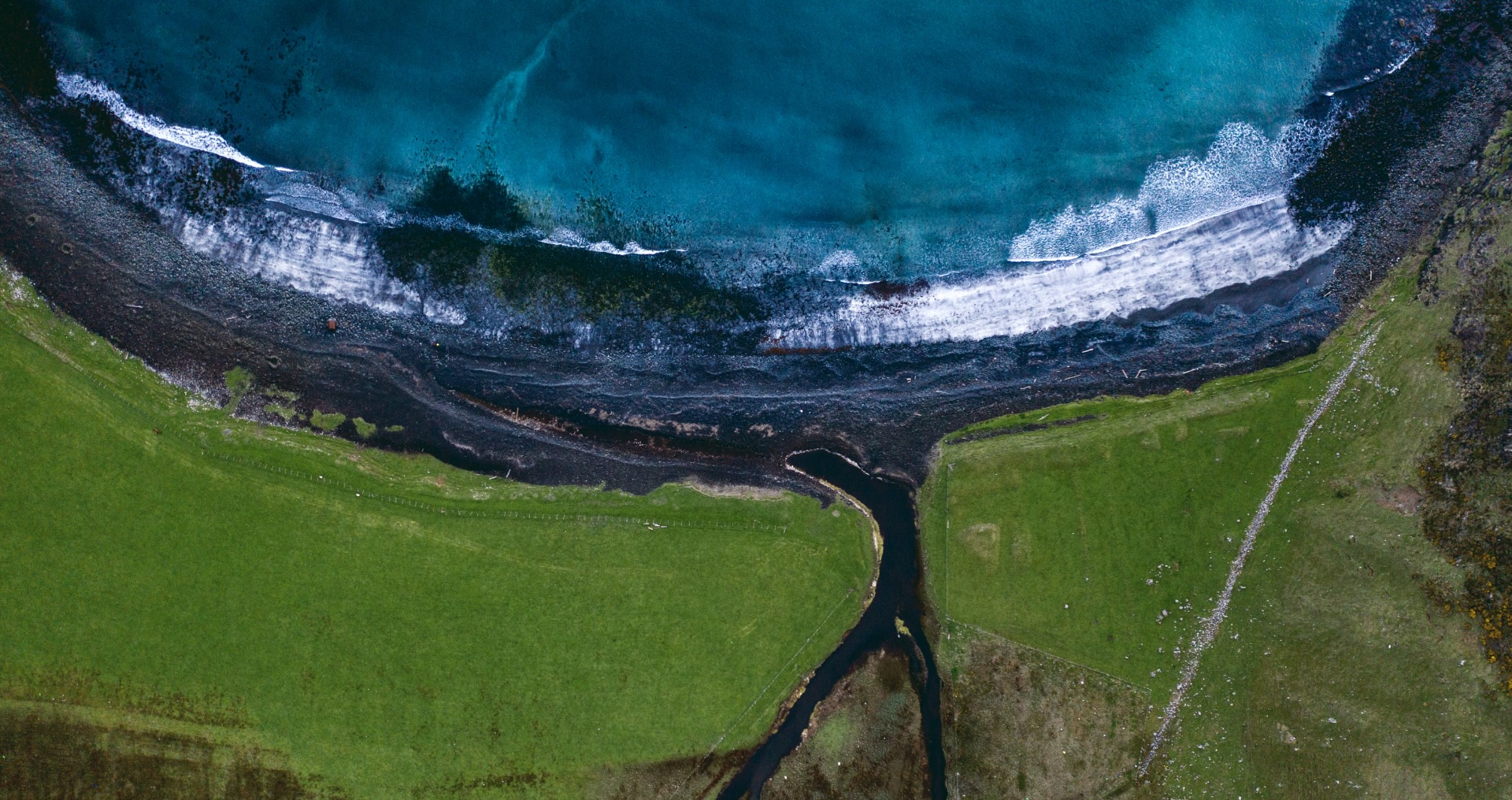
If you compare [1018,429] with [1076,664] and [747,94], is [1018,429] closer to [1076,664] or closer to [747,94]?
[1076,664]

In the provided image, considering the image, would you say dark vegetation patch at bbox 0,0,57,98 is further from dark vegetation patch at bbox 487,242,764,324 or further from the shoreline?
dark vegetation patch at bbox 487,242,764,324

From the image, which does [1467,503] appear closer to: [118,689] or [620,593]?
[620,593]

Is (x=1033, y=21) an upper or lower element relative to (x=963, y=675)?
upper

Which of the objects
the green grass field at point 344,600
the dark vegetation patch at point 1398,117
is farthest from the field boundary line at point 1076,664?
the dark vegetation patch at point 1398,117

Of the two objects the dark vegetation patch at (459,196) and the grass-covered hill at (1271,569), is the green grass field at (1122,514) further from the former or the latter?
the dark vegetation patch at (459,196)

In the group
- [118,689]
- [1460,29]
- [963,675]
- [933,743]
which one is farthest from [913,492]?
[118,689]
